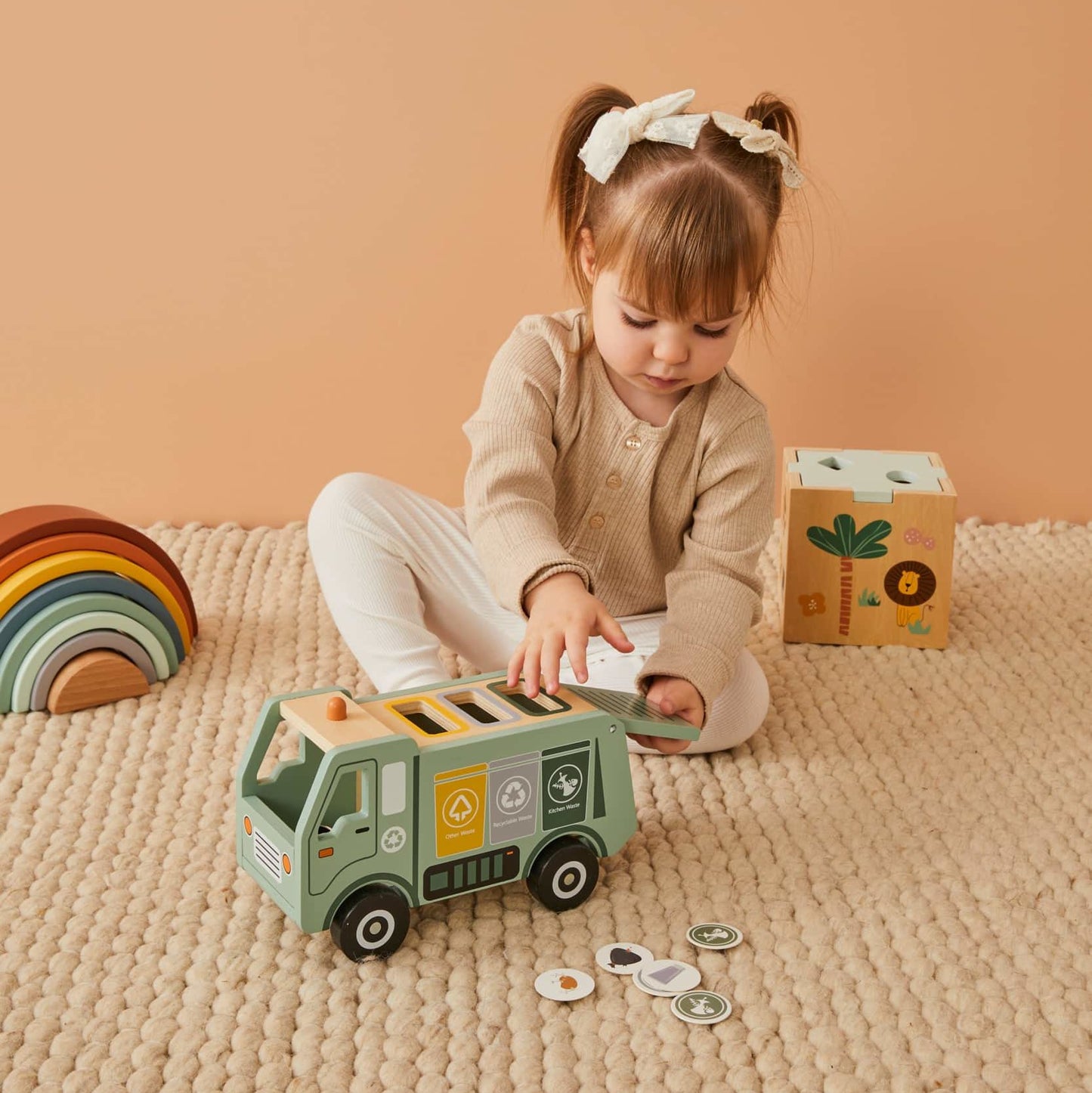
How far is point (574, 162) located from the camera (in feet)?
3.41

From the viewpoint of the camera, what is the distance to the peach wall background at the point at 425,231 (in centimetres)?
144

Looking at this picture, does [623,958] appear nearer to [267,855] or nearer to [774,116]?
[267,855]

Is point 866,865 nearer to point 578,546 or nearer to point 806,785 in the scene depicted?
point 806,785

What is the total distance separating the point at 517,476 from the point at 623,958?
0.38 metres

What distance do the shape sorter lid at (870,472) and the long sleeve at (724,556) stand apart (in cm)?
20

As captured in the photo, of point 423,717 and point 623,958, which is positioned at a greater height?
point 423,717

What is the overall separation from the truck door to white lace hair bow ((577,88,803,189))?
47 centimetres

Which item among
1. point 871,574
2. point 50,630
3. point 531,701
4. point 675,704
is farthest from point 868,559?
point 50,630

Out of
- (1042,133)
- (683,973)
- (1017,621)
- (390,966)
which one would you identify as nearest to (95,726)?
(390,966)

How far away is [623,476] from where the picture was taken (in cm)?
108

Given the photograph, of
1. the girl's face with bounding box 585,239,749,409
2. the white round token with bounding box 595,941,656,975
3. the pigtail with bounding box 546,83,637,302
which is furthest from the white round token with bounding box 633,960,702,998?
the pigtail with bounding box 546,83,637,302

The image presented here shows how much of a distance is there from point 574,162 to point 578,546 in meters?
0.30

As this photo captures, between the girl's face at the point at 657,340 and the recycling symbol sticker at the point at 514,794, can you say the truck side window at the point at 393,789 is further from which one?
the girl's face at the point at 657,340

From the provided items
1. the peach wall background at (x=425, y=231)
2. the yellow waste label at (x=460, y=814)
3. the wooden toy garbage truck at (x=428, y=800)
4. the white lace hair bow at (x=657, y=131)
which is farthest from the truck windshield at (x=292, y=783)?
the peach wall background at (x=425, y=231)
